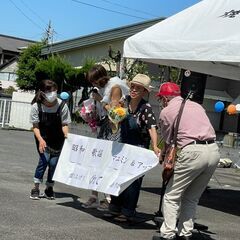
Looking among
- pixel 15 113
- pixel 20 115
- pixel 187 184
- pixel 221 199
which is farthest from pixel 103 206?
pixel 15 113

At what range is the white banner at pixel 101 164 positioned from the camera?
6461 millimetres

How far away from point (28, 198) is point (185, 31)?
375 centimetres

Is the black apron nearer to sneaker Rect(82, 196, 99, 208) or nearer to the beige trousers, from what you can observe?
sneaker Rect(82, 196, 99, 208)

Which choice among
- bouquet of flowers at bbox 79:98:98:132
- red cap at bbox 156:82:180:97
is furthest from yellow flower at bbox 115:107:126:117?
bouquet of flowers at bbox 79:98:98:132

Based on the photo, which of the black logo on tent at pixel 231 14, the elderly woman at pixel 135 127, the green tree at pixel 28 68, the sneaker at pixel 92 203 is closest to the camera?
the elderly woman at pixel 135 127

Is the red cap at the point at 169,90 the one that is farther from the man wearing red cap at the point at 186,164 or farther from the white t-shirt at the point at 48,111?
the white t-shirt at the point at 48,111

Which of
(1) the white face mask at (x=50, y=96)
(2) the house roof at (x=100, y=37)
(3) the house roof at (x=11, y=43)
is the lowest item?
(1) the white face mask at (x=50, y=96)

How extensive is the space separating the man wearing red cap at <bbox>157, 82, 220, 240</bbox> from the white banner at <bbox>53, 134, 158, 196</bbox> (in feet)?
2.11

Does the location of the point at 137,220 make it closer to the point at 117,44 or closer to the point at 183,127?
the point at 183,127

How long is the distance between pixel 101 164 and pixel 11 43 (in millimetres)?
66195

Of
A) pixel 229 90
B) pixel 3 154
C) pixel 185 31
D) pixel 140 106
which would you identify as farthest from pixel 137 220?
pixel 229 90

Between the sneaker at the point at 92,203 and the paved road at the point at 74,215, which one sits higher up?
the sneaker at the point at 92,203

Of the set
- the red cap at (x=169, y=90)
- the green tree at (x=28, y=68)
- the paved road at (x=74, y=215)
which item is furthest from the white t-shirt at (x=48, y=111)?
the green tree at (x=28, y=68)

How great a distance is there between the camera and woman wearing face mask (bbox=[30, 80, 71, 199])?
7.71 meters
